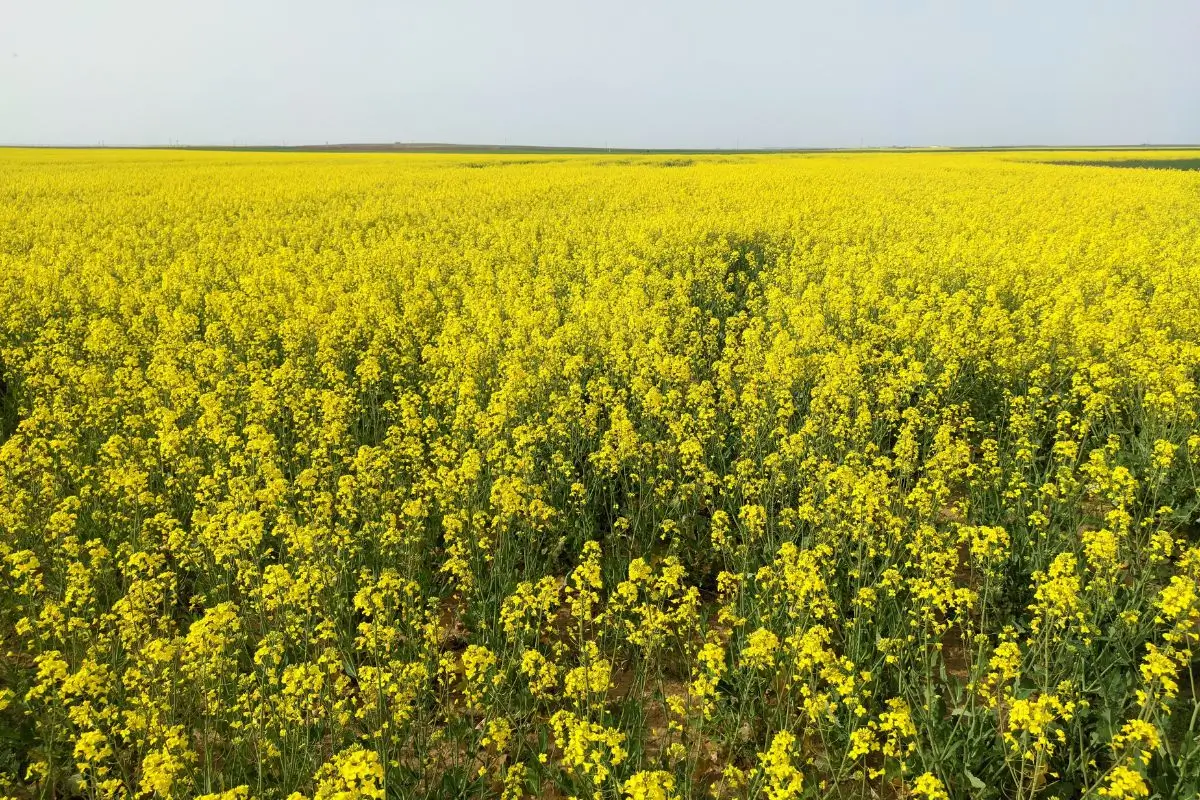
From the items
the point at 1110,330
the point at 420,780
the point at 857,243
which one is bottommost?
the point at 420,780

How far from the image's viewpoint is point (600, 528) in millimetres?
5277

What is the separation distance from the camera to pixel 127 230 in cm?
1428

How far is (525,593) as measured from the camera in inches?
Result: 139

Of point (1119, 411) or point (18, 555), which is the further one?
point (1119, 411)

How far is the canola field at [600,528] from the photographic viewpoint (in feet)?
10.4

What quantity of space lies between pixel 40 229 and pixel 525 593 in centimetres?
1667

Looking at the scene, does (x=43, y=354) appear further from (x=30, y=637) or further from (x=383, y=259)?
(x=383, y=259)

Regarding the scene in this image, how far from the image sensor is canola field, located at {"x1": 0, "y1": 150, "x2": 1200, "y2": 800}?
3.17 meters

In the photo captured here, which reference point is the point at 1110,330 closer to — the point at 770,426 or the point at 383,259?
the point at 770,426

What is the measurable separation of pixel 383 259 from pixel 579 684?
34.8 feet

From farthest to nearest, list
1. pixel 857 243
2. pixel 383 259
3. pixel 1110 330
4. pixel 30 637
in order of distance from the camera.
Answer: pixel 857 243 → pixel 383 259 → pixel 1110 330 → pixel 30 637

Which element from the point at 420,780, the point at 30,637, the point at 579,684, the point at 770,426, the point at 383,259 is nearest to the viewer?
the point at 579,684

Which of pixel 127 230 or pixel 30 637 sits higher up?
pixel 127 230

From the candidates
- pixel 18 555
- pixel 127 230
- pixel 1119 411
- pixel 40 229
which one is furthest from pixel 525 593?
pixel 40 229
